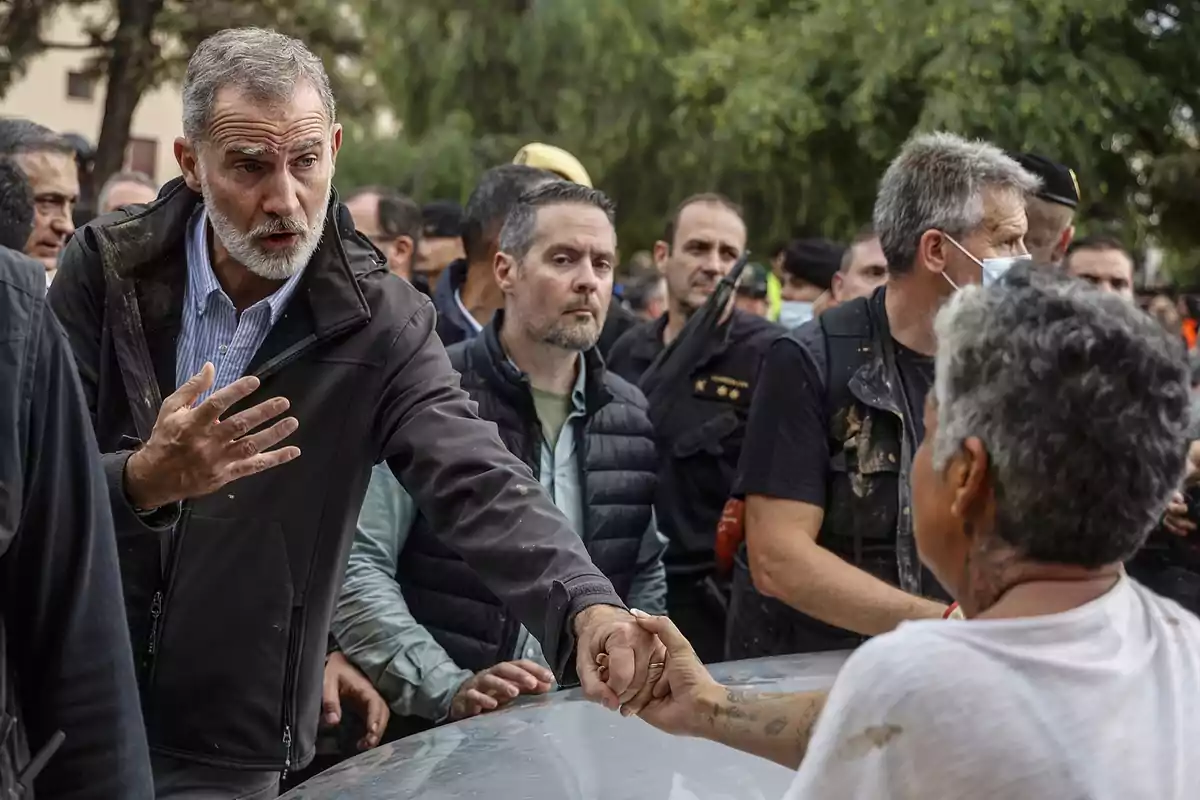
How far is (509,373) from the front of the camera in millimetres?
4164

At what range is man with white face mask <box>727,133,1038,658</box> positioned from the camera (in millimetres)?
3779

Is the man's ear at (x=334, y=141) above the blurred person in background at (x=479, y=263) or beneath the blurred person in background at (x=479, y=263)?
above

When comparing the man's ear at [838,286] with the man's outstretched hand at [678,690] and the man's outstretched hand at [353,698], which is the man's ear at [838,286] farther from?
the man's outstretched hand at [678,690]

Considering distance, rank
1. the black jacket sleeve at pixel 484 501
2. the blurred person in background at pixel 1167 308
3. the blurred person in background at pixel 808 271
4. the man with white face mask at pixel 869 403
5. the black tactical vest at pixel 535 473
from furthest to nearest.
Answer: the blurred person in background at pixel 1167 308
the blurred person in background at pixel 808 271
the black tactical vest at pixel 535 473
the man with white face mask at pixel 869 403
the black jacket sleeve at pixel 484 501

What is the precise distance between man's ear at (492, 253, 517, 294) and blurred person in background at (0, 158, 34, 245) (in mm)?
1451

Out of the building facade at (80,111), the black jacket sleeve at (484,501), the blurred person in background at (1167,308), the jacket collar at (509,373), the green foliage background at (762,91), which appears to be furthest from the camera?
the building facade at (80,111)

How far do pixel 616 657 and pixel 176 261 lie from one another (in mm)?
1231

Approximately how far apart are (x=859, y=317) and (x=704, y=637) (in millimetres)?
1613

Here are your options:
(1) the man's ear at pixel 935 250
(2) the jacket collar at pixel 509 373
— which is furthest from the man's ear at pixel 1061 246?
(2) the jacket collar at pixel 509 373

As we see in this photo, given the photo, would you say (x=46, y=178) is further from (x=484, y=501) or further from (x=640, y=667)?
(x=640, y=667)

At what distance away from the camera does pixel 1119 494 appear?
1827 millimetres

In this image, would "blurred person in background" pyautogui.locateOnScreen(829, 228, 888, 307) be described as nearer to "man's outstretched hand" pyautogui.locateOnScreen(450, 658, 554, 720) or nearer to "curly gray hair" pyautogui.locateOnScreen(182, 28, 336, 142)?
"man's outstretched hand" pyautogui.locateOnScreen(450, 658, 554, 720)

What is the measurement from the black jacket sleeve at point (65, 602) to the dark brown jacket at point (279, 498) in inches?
31.5

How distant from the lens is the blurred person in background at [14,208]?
474cm
